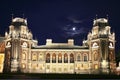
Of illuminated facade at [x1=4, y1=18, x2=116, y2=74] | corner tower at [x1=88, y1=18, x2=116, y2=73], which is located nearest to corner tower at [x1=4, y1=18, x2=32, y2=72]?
illuminated facade at [x1=4, y1=18, x2=116, y2=74]

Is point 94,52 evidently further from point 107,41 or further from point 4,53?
point 4,53

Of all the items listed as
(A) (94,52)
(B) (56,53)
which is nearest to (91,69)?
(A) (94,52)

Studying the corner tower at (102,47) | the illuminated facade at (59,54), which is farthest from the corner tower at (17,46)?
the corner tower at (102,47)

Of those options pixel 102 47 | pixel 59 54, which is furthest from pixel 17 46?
pixel 102 47

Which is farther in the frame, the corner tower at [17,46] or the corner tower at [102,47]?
the corner tower at [102,47]

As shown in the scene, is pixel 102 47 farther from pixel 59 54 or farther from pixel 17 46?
pixel 17 46

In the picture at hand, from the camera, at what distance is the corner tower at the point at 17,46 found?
118 meters

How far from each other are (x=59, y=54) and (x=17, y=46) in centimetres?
1604

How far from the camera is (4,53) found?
424 ft

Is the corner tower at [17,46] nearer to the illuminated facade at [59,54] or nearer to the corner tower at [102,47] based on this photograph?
the illuminated facade at [59,54]

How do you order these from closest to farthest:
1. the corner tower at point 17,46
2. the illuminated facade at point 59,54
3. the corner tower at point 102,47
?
the corner tower at point 17,46
the corner tower at point 102,47
the illuminated facade at point 59,54

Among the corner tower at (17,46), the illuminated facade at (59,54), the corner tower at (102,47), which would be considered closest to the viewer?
the corner tower at (17,46)

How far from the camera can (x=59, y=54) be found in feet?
413

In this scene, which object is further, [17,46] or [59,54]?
[59,54]
